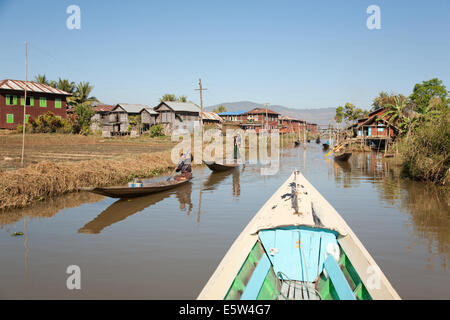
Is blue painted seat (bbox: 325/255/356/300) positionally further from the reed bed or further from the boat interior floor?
the reed bed

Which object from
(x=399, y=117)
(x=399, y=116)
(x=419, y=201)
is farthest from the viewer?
(x=399, y=117)

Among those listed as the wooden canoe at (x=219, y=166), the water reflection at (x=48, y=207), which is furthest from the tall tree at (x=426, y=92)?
the water reflection at (x=48, y=207)

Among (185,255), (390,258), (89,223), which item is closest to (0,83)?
(89,223)

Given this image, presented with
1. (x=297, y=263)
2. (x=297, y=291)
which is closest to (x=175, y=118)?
(x=297, y=263)

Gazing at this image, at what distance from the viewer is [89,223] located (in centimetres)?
985

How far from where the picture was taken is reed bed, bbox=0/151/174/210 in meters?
10.7

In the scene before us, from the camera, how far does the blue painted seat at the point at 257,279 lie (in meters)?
4.21

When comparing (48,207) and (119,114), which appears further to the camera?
(119,114)

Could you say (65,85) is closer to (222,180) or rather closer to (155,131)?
(155,131)

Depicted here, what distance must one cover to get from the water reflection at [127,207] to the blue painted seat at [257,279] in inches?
223

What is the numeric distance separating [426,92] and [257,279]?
46.4 m

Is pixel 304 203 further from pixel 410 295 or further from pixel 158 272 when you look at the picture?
pixel 158 272

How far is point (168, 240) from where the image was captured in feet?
27.6

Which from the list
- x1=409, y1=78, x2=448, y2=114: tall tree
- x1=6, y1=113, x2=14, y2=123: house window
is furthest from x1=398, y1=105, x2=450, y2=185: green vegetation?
x1=6, y1=113, x2=14, y2=123: house window
